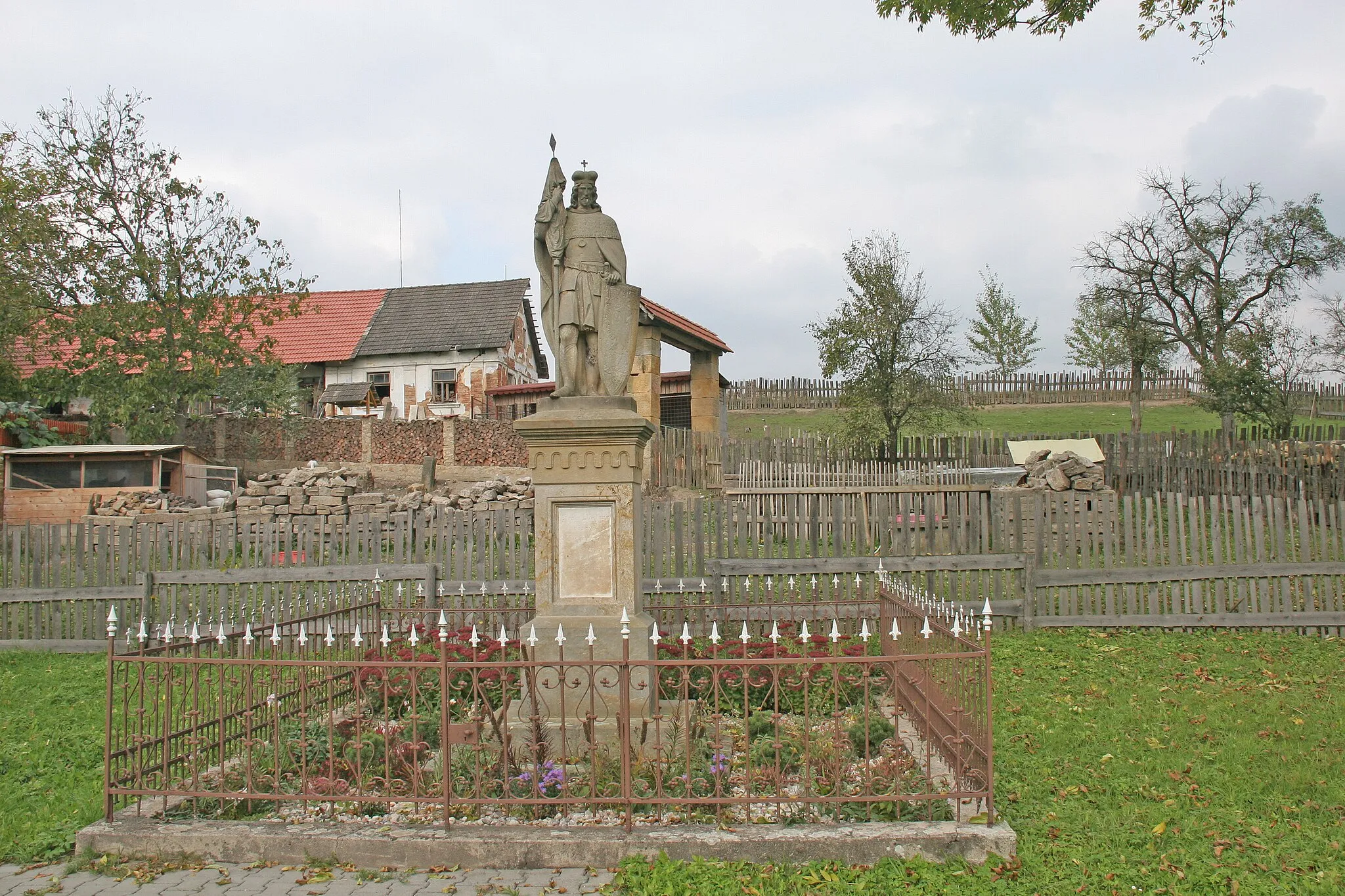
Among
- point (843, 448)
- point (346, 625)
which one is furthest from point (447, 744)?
point (843, 448)

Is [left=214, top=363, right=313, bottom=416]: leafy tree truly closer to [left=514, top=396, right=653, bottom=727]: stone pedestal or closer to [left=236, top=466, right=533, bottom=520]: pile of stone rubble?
[left=236, top=466, right=533, bottom=520]: pile of stone rubble

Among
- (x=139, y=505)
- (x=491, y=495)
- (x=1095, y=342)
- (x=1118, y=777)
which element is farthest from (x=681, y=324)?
(x=1095, y=342)

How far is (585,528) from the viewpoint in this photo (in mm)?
6465

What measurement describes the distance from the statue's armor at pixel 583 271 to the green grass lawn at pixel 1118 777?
3755 mm

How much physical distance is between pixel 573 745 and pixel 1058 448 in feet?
55.6

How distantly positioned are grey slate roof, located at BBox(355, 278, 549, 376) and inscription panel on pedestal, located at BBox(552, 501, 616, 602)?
25803 mm

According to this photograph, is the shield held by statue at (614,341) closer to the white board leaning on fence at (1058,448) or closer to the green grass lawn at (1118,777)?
the green grass lawn at (1118,777)

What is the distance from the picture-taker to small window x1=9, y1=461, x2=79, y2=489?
64.5ft

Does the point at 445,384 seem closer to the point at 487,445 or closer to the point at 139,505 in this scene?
the point at 487,445

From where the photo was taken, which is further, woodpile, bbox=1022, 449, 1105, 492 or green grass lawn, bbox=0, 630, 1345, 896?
woodpile, bbox=1022, 449, 1105, 492

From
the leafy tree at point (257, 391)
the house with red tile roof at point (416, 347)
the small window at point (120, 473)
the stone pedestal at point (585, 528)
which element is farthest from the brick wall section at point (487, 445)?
the stone pedestal at point (585, 528)

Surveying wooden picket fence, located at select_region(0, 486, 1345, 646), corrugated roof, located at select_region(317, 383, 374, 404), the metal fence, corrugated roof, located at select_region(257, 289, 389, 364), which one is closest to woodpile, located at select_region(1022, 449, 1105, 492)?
wooden picket fence, located at select_region(0, 486, 1345, 646)

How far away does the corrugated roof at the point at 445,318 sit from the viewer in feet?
105

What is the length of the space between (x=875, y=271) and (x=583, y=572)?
62.6 feet
